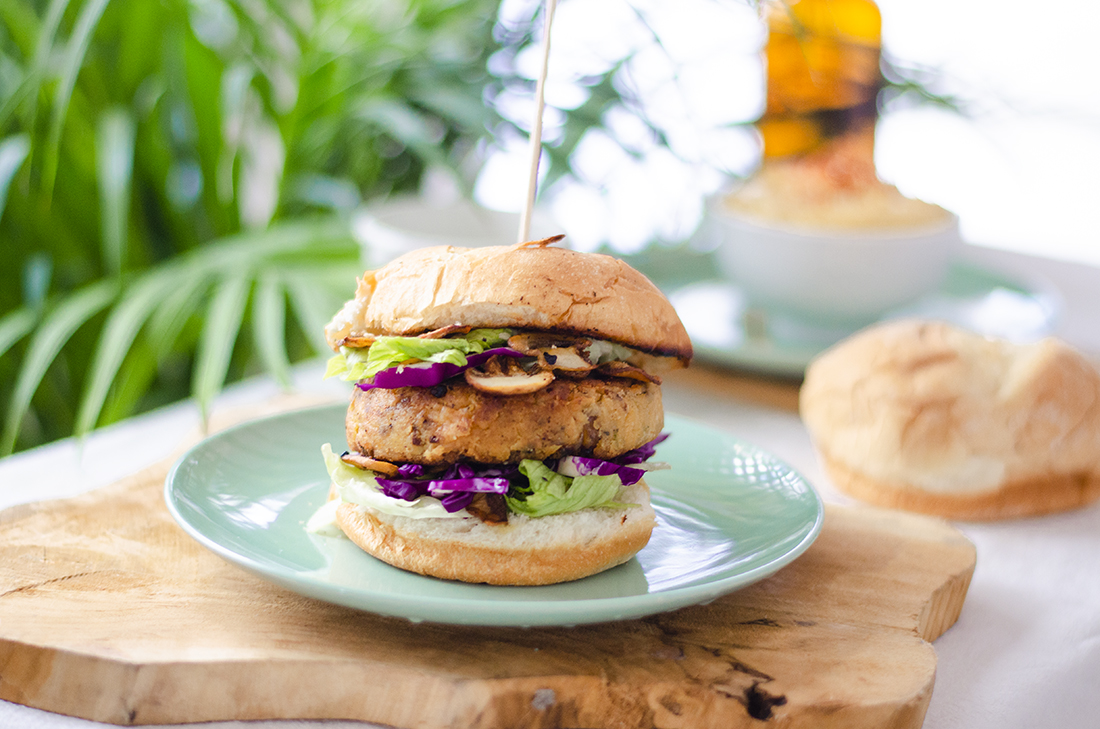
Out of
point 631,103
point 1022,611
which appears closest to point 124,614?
point 1022,611

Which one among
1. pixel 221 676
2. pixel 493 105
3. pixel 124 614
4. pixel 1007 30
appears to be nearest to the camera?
pixel 221 676

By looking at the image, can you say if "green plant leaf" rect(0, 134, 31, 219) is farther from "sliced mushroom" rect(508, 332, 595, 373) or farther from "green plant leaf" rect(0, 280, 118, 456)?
"sliced mushroom" rect(508, 332, 595, 373)

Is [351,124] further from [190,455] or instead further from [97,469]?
[190,455]

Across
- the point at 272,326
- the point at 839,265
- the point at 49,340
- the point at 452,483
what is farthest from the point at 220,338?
the point at 839,265

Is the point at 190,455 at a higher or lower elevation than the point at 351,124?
lower

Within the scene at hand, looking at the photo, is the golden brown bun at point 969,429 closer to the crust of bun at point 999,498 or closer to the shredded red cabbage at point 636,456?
the crust of bun at point 999,498

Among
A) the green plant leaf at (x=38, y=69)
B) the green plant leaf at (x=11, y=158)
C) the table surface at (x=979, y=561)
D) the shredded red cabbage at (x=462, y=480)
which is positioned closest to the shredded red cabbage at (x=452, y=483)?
the shredded red cabbage at (x=462, y=480)

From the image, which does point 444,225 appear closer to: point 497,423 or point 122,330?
point 122,330
